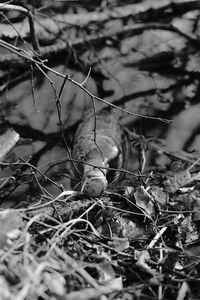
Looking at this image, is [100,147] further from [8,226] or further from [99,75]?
[8,226]

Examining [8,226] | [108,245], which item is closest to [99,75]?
[108,245]

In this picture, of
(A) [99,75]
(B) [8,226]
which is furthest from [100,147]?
(B) [8,226]

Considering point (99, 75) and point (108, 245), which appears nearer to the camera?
point (108, 245)

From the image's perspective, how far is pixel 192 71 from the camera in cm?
313

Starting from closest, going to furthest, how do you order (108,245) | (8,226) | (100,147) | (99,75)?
(8,226), (108,245), (100,147), (99,75)

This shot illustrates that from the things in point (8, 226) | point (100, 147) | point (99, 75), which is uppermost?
point (8, 226)

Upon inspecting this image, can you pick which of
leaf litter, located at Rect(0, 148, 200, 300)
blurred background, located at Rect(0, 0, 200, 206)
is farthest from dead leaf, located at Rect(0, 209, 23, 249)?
blurred background, located at Rect(0, 0, 200, 206)

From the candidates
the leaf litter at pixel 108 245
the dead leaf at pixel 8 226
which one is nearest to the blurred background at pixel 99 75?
the leaf litter at pixel 108 245

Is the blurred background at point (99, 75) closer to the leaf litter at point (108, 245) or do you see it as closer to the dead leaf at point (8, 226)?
the leaf litter at point (108, 245)

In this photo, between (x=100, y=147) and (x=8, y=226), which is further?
(x=100, y=147)

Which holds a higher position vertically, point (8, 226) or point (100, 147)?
point (8, 226)

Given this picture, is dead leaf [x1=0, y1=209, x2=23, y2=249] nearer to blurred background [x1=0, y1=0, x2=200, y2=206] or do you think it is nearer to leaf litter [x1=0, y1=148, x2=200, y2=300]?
leaf litter [x1=0, y1=148, x2=200, y2=300]

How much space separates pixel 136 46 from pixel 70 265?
2.33 meters

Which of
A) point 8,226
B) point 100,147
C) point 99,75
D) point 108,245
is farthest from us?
point 99,75
